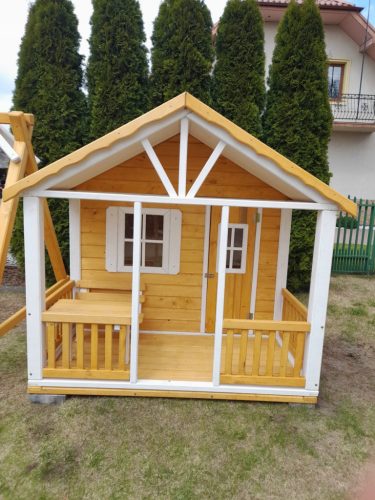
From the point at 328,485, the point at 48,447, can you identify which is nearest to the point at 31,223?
the point at 48,447

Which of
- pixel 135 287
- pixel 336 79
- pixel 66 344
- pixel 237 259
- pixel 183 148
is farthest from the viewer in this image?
pixel 336 79

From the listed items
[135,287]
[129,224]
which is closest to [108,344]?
[135,287]

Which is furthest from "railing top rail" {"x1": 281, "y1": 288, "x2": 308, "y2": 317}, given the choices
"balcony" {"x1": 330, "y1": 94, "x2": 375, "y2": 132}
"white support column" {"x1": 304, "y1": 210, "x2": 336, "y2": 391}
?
"balcony" {"x1": 330, "y1": 94, "x2": 375, "y2": 132}

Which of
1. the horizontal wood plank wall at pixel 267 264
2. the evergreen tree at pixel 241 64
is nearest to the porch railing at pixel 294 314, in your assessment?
the horizontal wood plank wall at pixel 267 264

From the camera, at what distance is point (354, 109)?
1367cm

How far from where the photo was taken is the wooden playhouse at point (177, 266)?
342 centimetres

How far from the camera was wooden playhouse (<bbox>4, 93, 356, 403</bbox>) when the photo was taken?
3.42 metres

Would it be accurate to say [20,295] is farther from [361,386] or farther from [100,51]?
[361,386]

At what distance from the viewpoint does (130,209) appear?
4.89 meters

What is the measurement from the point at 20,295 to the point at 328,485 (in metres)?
6.88

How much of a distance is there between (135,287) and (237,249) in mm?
1998

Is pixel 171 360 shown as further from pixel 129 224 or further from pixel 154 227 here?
pixel 129 224

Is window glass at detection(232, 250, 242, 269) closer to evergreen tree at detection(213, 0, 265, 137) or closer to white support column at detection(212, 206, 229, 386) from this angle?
white support column at detection(212, 206, 229, 386)

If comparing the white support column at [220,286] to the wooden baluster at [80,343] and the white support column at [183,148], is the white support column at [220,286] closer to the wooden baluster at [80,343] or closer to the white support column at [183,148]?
the white support column at [183,148]
